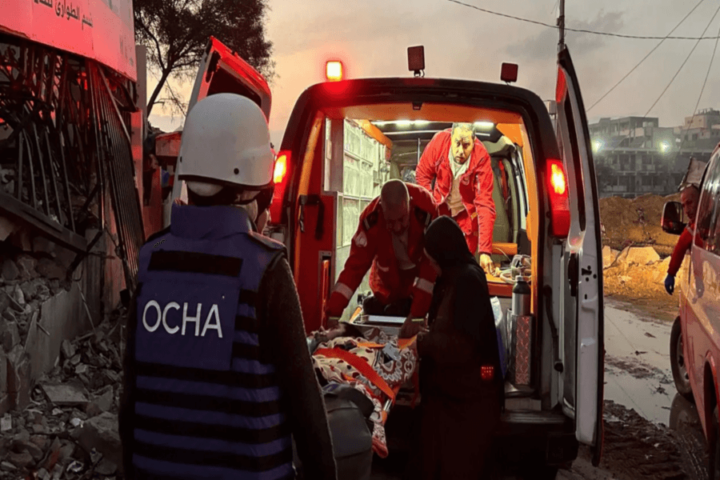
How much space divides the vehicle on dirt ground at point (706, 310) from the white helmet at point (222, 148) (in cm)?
290

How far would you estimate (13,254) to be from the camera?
5.75m

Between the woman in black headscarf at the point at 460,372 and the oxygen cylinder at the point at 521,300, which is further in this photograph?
the oxygen cylinder at the point at 521,300

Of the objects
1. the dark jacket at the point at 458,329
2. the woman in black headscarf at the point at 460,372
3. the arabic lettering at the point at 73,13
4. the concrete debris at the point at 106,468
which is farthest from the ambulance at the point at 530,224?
the arabic lettering at the point at 73,13

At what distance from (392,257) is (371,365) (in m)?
1.53

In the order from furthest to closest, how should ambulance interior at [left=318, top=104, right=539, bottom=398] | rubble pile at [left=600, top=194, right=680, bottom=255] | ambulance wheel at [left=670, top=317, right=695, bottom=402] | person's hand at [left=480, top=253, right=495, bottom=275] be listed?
rubble pile at [left=600, top=194, right=680, bottom=255] < person's hand at [left=480, top=253, right=495, bottom=275] < ambulance wheel at [left=670, top=317, right=695, bottom=402] < ambulance interior at [left=318, top=104, right=539, bottom=398]

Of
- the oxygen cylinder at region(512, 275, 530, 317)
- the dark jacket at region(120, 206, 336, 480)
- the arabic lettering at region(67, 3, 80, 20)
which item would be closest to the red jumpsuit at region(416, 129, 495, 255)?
the oxygen cylinder at region(512, 275, 530, 317)

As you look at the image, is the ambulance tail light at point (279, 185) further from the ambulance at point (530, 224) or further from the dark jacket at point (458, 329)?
the dark jacket at point (458, 329)

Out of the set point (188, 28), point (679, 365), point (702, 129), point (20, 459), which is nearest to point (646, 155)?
point (702, 129)

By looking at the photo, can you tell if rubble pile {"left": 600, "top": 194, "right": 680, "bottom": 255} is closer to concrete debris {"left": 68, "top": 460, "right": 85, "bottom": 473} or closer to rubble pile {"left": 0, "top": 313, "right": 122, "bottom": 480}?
rubble pile {"left": 0, "top": 313, "right": 122, "bottom": 480}

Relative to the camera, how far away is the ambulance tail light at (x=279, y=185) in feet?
13.2

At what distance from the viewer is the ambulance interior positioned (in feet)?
13.9

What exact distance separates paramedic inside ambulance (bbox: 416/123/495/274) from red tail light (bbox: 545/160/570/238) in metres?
3.06

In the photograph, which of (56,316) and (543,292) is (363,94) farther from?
(56,316)

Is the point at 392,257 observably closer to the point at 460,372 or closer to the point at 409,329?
the point at 409,329
